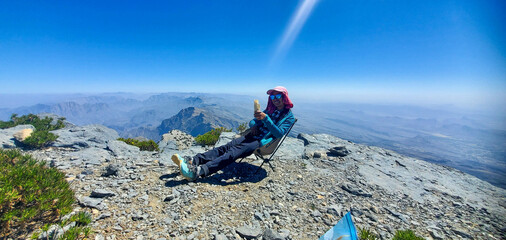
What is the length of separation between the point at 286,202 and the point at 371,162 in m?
5.74

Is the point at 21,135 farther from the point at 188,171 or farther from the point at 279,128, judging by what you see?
the point at 279,128

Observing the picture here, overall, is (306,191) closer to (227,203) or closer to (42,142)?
(227,203)

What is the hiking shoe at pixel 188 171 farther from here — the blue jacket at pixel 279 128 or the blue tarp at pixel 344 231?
the blue tarp at pixel 344 231

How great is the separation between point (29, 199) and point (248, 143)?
446cm

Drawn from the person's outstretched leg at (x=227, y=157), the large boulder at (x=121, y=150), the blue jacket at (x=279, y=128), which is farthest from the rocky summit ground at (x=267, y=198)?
the blue jacket at (x=279, y=128)

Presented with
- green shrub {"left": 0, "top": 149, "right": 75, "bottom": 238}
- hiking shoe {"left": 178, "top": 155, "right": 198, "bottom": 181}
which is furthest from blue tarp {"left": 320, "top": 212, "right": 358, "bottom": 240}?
green shrub {"left": 0, "top": 149, "right": 75, "bottom": 238}

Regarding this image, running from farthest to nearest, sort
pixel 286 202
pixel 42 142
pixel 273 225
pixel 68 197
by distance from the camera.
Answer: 1. pixel 42 142
2. pixel 286 202
3. pixel 273 225
4. pixel 68 197

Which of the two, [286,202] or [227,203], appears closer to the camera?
[227,203]

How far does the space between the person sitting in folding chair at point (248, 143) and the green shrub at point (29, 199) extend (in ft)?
6.91

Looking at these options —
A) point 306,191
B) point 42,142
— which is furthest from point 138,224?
point 42,142

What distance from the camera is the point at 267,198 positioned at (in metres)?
4.74

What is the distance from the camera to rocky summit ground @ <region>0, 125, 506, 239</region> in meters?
3.45

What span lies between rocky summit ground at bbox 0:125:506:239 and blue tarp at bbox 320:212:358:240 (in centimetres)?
94

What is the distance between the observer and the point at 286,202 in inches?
182
